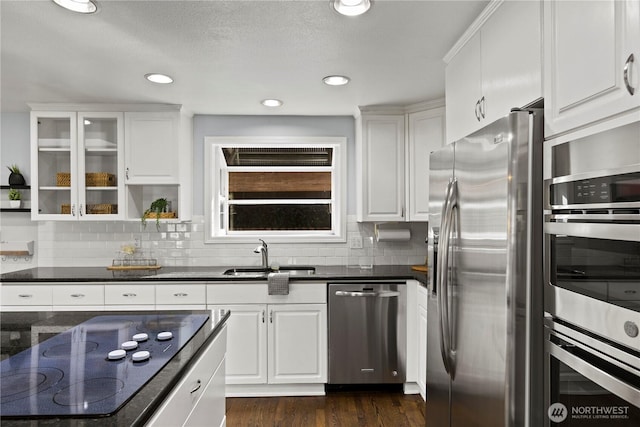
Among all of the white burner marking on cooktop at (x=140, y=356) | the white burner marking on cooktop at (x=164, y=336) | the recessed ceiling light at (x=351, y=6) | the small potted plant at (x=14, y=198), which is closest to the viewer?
the white burner marking on cooktop at (x=140, y=356)

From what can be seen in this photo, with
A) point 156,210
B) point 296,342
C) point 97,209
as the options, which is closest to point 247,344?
point 296,342

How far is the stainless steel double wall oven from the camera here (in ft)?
3.33

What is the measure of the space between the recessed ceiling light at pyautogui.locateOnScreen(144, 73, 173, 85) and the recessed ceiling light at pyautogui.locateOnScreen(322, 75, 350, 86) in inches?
41.2

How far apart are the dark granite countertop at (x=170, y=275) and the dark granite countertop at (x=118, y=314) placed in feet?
3.92

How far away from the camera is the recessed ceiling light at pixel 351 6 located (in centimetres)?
177

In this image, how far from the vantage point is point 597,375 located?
3.72ft

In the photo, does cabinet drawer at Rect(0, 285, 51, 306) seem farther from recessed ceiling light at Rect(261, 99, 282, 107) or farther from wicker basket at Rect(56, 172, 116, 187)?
recessed ceiling light at Rect(261, 99, 282, 107)

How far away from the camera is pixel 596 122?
45.4 inches

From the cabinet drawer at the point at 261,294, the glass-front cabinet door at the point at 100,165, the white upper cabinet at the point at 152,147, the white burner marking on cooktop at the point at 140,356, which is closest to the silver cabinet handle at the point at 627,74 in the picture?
the white burner marking on cooktop at the point at 140,356

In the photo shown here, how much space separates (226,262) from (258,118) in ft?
4.49

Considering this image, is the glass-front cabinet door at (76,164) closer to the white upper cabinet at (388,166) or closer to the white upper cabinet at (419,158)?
the white upper cabinet at (388,166)

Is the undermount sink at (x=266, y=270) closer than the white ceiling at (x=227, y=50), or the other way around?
the white ceiling at (x=227, y=50)

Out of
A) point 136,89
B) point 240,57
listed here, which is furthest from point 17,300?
point 240,57

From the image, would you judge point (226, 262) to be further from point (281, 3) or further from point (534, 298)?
point (534, 298)
